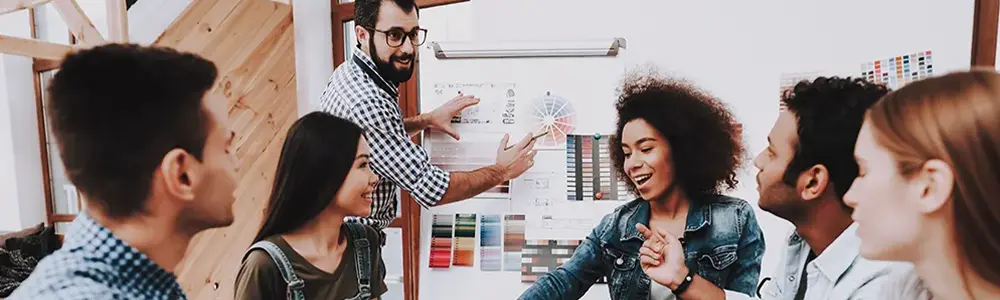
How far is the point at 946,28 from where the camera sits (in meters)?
1.34

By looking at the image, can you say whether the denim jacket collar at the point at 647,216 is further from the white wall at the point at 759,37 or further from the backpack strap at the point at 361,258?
the backpack strap at the point at 361,258

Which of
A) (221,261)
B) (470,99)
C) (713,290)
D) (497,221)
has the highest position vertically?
(470,99)

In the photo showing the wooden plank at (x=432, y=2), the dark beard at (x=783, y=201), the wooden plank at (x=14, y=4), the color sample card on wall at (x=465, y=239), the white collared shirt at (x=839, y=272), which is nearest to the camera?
the white collared shirt at (x=839, y=272)

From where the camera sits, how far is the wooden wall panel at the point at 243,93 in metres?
2.17

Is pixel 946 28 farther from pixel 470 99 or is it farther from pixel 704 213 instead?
pixel 470 99

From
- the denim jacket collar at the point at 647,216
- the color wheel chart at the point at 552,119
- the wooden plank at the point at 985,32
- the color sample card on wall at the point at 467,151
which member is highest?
the wooden plank at the point at 985,32

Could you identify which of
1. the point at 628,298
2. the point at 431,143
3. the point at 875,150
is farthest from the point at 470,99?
the point at 875,150

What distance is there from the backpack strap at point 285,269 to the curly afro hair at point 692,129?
3.00 feet

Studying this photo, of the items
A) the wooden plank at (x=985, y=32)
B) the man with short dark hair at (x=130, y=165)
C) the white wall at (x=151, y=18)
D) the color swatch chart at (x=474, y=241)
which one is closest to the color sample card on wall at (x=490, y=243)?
the color swatch chart at (x=474, y=241)

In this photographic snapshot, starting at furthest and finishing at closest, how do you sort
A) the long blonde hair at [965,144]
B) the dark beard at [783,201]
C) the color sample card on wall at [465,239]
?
the color sample card on wall at [465,239] → the dark beard at [783,201] → the long blonde hair at [965,144]

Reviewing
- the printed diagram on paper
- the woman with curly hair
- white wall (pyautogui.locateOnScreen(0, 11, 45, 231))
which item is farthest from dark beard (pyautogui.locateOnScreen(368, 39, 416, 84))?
white wall (pyautogui.locateOnScreen(0, 11, 45, 231))

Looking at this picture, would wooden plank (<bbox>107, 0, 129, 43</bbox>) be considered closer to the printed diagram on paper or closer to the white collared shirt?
the printed diagram on paper

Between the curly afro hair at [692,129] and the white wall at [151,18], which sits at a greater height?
the white wall at [151,18]

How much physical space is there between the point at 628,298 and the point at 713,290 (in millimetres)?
232
